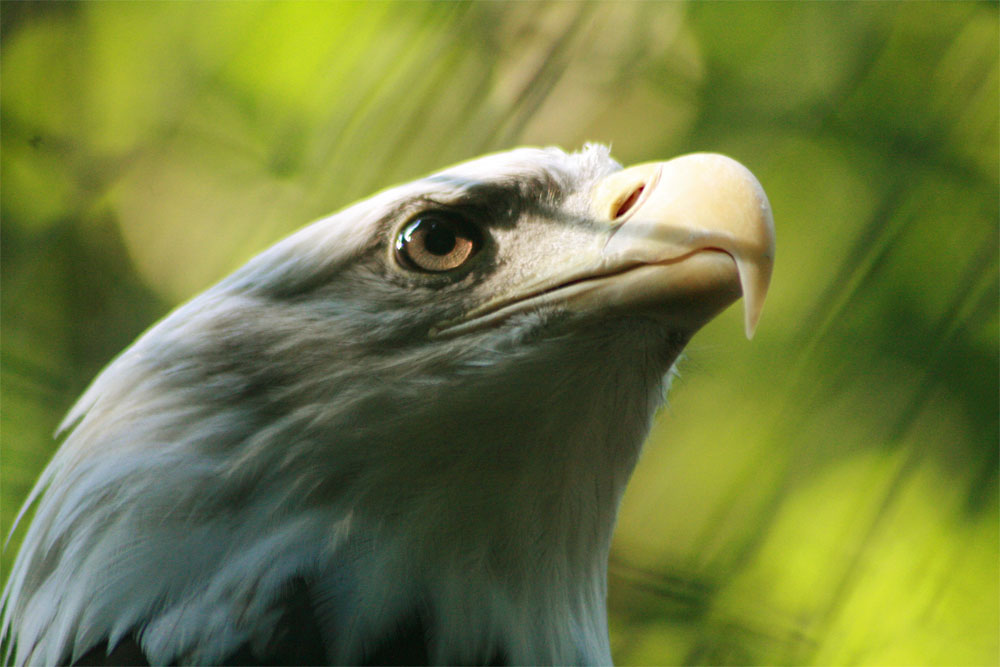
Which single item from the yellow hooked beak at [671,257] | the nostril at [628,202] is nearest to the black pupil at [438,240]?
the yellow hooked beak at [671,257]

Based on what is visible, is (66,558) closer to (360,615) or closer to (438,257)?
(360,615)

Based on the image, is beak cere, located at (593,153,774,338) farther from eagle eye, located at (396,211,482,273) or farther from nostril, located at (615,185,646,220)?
eagle eye, located at (396,211,482,273)

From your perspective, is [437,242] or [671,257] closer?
[671,257]

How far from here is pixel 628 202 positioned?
1.28m

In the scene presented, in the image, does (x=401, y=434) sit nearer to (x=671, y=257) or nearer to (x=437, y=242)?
(x=437, y=242)

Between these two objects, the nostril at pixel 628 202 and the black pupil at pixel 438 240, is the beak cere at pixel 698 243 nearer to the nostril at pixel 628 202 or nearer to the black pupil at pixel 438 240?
the nostril at pixel 628 202

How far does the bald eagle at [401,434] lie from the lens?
3.92 ft

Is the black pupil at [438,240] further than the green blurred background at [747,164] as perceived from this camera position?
Yes

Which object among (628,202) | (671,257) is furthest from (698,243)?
(628,202)

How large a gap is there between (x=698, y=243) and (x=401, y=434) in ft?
1.58

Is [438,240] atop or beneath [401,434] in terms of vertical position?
atop

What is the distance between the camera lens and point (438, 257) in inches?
51.7

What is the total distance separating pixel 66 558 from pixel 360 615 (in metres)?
0.46

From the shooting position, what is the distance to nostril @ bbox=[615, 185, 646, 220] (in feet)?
4.14
